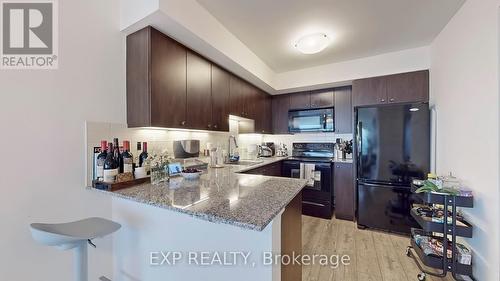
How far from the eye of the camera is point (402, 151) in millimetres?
2566

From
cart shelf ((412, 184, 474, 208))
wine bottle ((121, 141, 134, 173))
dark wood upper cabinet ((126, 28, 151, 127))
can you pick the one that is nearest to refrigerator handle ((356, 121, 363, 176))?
cart shelf ((412, 184, 474, 208))

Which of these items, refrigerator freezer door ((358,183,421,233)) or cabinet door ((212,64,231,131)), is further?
refrigerator freezer door ((358,183,421,233))

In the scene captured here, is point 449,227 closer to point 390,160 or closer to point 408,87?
point 390,160

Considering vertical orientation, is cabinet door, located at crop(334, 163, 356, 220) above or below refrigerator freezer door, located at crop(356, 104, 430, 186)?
below

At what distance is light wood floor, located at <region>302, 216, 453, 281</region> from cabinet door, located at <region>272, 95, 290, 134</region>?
5.80 ft

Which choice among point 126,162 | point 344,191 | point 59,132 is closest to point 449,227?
point 344,191

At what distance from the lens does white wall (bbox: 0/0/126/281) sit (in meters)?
1.21

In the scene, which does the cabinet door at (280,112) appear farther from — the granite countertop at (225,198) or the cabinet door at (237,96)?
the granite countertop at (225,198)

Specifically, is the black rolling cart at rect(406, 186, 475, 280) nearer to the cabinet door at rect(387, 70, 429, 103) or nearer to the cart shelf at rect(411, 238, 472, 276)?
the cart shelf at rect(411, 238, 472, 276)

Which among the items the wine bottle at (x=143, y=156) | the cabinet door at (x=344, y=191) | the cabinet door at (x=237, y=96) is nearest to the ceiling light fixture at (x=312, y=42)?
the cabinet door at (x=237, y=96)

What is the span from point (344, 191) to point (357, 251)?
42.0 inches

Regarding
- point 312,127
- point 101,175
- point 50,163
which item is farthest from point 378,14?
point 50,163

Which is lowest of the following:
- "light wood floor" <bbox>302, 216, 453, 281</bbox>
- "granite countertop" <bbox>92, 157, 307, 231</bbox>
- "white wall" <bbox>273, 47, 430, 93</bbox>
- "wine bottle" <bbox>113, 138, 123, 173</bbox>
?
"light wood floor" <bbox>302, 216, 453, 281</bbox>

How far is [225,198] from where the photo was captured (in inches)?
46.0
